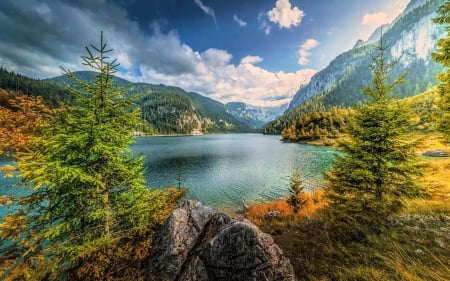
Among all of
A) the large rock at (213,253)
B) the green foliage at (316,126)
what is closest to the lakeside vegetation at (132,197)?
the large rock at (213,253)

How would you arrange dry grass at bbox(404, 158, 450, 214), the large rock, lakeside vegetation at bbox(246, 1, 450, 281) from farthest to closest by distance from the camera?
1. dry grass at bbox(404, 158, 450, 214)
2. lakeside vegetation at bbox(246, 1, 450, 281)
3. the large rock

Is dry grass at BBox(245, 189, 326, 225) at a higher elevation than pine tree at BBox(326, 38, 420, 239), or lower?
lower

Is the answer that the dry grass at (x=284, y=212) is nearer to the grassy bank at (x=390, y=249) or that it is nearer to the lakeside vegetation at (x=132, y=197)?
Answer: the grassy bank at (x=390, y=249)

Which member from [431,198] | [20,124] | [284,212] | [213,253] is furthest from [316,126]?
[20,124]

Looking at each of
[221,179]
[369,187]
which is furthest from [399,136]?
[221,179]

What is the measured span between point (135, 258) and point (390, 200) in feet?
35.1

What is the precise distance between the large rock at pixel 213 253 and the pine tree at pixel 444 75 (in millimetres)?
10843

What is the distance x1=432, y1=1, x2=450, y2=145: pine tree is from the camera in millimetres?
8461

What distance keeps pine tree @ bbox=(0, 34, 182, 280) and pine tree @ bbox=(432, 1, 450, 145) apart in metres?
14.2

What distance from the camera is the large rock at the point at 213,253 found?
18.0 feet

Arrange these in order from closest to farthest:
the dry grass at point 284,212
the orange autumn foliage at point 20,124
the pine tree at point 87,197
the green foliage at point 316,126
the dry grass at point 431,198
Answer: the pine tree at point 87,197
the orange autumn foliage at point 20,124
the dry grass at point 431,198
the dry grass at point 284,212
the green foliage at point 316,126

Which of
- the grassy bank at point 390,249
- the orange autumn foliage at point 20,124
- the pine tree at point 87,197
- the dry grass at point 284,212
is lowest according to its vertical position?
the dry grass at point 284,212

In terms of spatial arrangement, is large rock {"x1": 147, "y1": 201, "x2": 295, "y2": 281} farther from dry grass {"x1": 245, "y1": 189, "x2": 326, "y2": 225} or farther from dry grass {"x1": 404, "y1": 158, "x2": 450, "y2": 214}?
dry grass {"x1": 245, "y1": 189, "x2": 326, "y2": 225}

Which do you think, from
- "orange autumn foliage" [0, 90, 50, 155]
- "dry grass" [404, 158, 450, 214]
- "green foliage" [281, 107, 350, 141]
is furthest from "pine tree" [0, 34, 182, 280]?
"green foliage" [281, 107, 350, 141]
